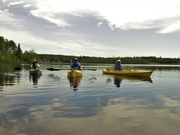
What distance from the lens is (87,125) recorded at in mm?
10500

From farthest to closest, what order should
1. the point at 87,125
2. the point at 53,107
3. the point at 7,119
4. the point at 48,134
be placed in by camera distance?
the point at 53,107
the point at 7,119
the point at 87,125
the point at 48,134

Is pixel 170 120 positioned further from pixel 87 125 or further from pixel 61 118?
pixel 61 118

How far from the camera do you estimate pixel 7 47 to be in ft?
507

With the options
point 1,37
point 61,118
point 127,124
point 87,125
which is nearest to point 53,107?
point 61,118

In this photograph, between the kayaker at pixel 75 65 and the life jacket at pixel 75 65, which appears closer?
the kayaker at pixel 75 65

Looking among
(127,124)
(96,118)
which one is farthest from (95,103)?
(127,124)

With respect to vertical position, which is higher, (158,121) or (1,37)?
(1,37)

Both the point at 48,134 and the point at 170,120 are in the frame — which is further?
the point at 170,120

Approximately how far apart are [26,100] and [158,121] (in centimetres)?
866

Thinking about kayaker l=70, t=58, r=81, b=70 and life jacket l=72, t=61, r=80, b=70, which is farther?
life jacket l=72, t=61, r=80, b=70

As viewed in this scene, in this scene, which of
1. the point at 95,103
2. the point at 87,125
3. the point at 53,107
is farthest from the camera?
the point at 95,103

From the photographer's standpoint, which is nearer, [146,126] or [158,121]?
[146,126]

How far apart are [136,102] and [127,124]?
19.0 ft

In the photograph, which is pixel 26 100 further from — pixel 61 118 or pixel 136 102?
pixel 136 102
